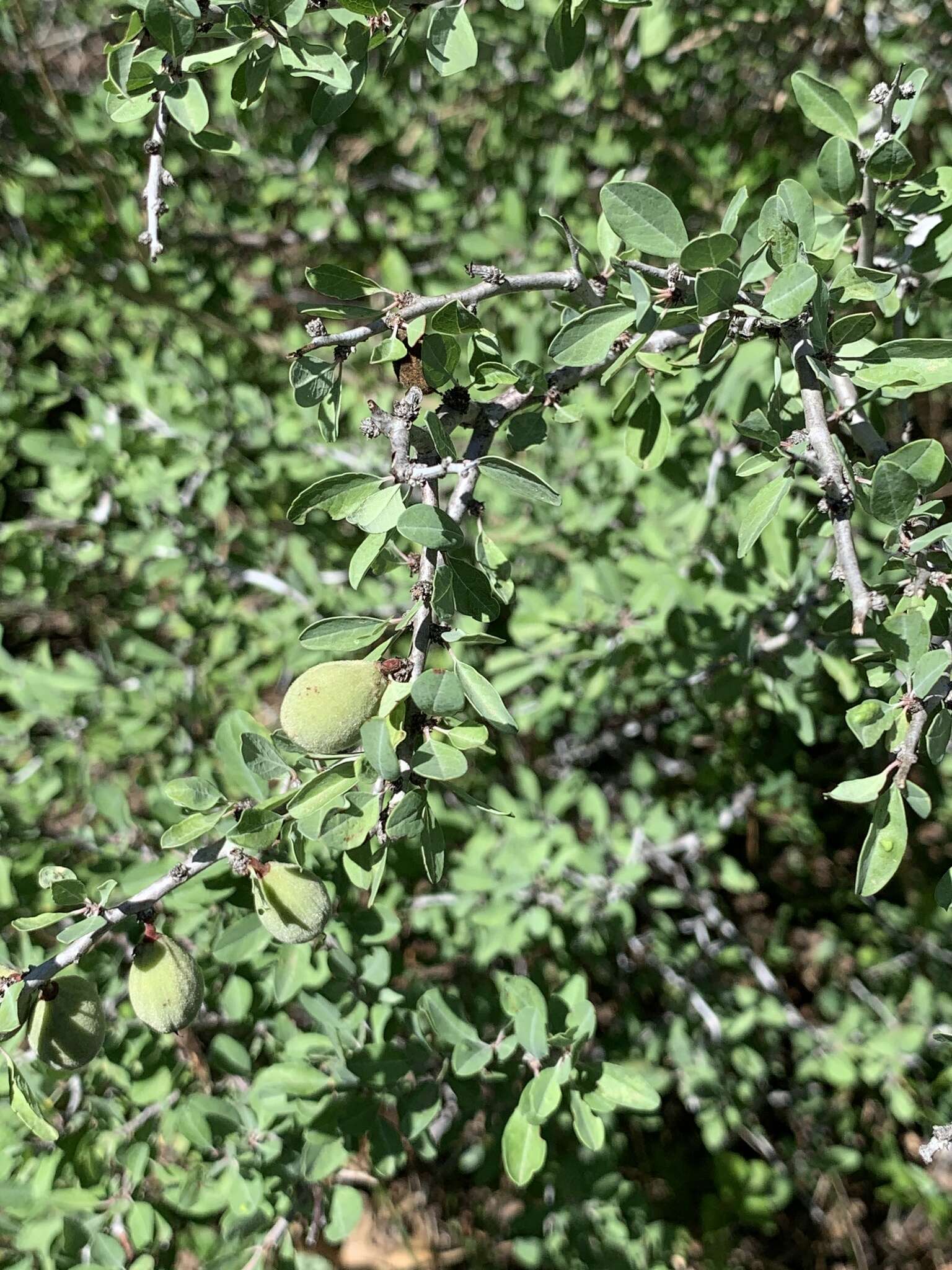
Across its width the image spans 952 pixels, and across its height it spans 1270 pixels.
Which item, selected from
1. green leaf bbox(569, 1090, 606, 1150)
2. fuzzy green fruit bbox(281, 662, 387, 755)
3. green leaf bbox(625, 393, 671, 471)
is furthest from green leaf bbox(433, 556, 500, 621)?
green leaf bbox(569, 1090, 606, 1150)

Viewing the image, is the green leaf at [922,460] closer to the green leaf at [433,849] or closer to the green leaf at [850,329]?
the green leaf at [850,329]

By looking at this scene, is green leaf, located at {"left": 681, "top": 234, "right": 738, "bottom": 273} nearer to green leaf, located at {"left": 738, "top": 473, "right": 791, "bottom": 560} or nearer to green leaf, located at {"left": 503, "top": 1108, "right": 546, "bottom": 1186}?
green leaf, located at {"left": 738, "top": 473, "right": 791, "bottom": 560}

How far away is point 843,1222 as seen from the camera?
8.26 ft

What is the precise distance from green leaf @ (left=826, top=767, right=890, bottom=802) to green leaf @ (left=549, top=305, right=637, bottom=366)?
0.54 m

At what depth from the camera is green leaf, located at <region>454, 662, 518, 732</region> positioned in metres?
0.94

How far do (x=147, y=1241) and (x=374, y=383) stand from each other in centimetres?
229

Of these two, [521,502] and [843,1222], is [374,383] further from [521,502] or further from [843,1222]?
[843,1222]

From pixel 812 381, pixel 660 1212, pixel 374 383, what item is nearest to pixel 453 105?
pixel 374 383

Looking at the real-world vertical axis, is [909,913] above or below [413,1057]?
below

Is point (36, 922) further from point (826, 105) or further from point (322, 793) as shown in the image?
point (826, 105)

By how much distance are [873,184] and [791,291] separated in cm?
29

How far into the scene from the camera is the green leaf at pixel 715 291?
896 mm

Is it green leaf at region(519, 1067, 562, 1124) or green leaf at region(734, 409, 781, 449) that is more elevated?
green leaf at region(734, 409, 781, 449)

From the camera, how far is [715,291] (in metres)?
0.92
